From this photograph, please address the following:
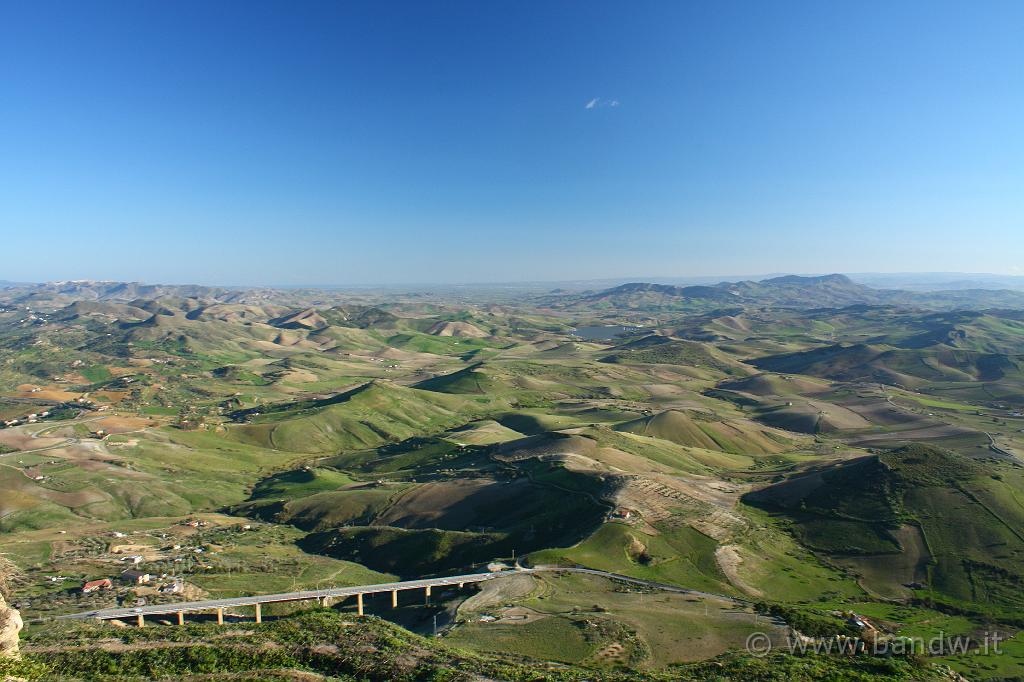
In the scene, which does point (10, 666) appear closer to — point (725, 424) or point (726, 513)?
point (726, 513)

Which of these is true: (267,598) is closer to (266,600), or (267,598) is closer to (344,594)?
(266,600)

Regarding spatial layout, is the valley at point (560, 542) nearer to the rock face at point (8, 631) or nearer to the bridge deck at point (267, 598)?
the bridge deck at point (267, 598)

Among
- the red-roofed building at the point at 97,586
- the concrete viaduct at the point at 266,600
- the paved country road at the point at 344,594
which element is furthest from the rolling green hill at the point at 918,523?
the red-roofed building at the point at 97,586

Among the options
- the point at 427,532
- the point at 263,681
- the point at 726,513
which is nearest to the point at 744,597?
the point at 726,513

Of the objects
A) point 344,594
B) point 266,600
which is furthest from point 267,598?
point 344,594

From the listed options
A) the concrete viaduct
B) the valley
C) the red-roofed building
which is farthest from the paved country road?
the red-roofed building
